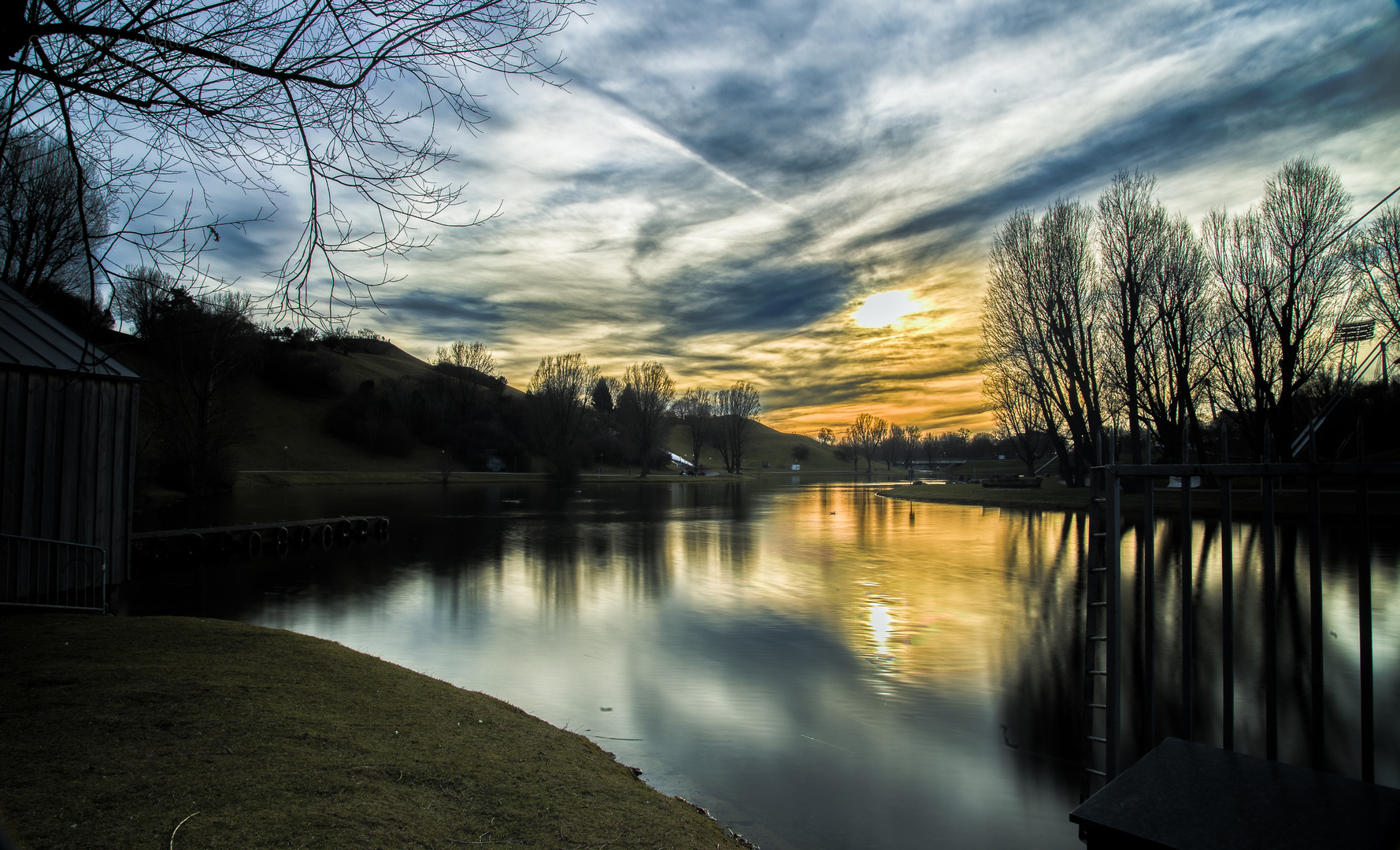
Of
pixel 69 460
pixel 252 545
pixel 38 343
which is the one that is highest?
pixel 38 343

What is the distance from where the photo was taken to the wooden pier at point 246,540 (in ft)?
57.4

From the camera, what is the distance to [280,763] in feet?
13.2

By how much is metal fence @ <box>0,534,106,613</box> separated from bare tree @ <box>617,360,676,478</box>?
7697 centimetres

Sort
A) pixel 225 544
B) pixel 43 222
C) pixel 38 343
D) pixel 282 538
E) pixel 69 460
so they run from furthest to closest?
pixel 282 538 < pixel 225 544 < pixel 43 222 < pixel 69 460 < pixel 38 343

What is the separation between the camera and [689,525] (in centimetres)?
2838

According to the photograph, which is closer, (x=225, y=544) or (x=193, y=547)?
(x=193, y=547)

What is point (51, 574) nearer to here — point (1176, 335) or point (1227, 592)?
point (1227, 592)

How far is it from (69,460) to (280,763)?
910 cm

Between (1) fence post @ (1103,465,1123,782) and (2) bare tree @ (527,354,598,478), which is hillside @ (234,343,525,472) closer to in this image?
(2) bare tree @ (527,354,598,478)

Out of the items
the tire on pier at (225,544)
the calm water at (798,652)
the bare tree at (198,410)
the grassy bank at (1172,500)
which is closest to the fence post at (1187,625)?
the calm water at (798,652)

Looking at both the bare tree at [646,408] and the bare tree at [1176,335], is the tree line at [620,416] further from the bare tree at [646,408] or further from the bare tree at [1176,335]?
the bare tree at [1176,335]

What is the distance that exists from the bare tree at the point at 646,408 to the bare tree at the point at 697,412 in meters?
12.0

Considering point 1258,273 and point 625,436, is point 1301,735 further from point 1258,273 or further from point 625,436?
point 625,436

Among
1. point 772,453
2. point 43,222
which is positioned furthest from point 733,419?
point 43,222
